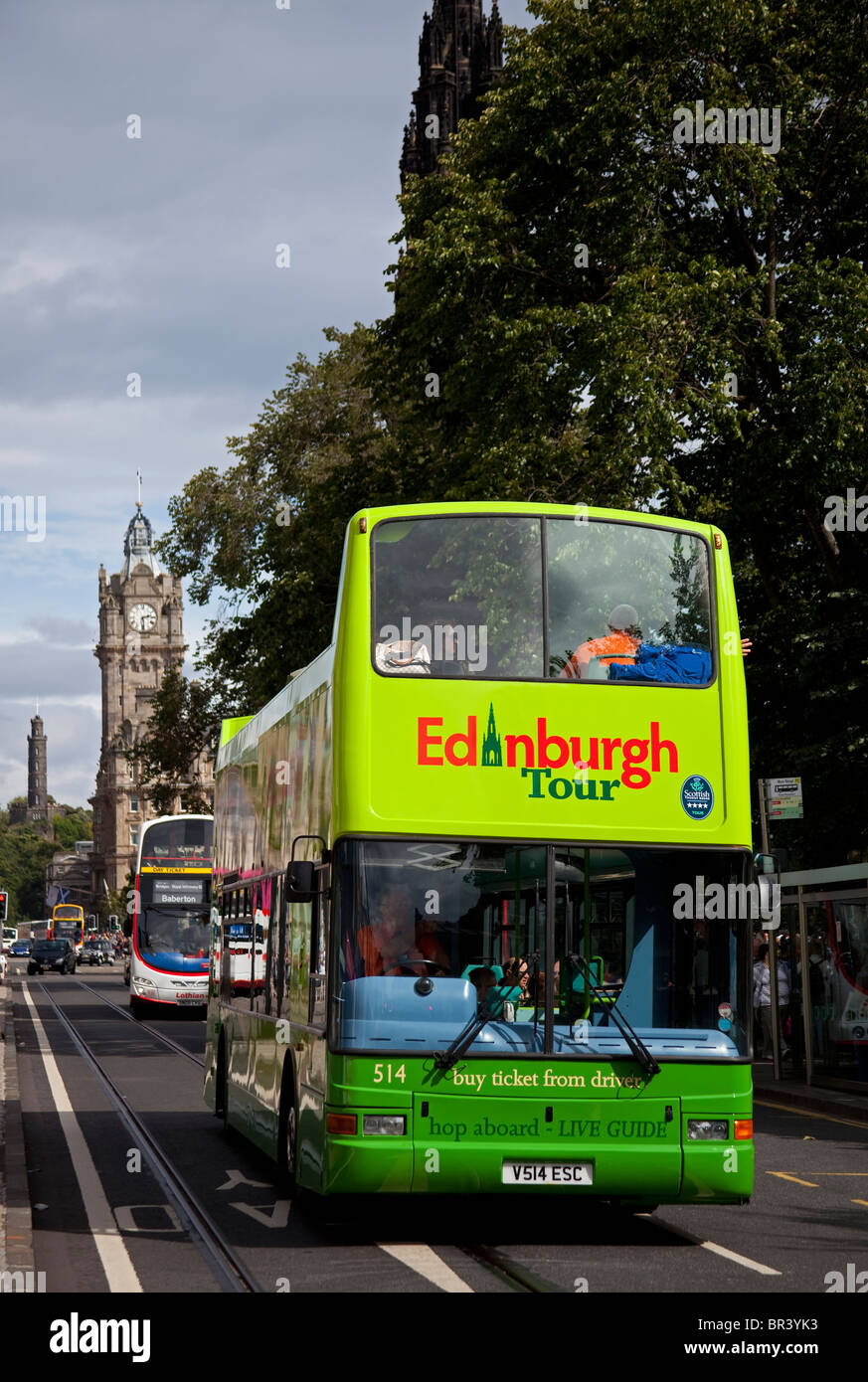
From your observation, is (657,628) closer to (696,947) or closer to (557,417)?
(696,947)

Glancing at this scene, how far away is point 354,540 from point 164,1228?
4.04 m

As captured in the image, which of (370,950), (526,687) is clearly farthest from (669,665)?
(370,950)

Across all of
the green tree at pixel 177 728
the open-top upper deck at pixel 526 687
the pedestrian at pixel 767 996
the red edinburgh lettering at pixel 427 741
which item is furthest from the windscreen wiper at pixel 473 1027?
the green tree at pixel 177 728

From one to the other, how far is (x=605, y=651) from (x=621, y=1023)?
2.03 m

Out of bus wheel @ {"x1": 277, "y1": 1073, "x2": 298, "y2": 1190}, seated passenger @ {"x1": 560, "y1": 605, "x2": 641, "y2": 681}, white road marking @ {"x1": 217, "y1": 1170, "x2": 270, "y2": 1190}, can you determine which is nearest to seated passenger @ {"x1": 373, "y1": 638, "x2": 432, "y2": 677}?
seated passenger @ {"x1": 560, "y1": 605, "x2": 641, "y2": 681}

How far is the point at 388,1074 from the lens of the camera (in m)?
10.0

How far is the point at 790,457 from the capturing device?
24016mm

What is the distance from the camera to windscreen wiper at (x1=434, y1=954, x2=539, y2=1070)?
9984mm

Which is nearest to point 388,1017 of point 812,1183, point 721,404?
point 812,1183

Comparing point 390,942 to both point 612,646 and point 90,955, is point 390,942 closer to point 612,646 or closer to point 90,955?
point 612,646

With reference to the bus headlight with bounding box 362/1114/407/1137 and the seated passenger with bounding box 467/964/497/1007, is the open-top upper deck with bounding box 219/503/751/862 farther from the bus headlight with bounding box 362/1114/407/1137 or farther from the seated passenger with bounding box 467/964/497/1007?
the bus headlight with bounding box 362/1114/407/1137
